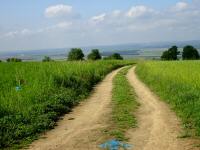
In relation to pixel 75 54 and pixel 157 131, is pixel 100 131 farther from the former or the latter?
pixel 75 54

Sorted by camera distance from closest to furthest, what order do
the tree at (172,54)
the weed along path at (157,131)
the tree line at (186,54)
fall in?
1. the weed along path at (157,131)
2. the tree line at (186,54)
3. the tree at (172,54)

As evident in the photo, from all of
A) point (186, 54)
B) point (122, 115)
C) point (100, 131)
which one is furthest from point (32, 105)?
point (186, 54)

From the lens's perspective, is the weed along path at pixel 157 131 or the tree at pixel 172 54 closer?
the weed along path at pixel 157 131

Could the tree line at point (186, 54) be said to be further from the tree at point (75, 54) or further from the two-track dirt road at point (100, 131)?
the two-track dirt road at point (100, 131)

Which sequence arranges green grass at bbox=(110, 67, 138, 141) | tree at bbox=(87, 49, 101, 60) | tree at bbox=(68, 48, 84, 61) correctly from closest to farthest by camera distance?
1. green grass at bbox=(110, 67, 138, 141)
2. tree at bbox=(68, 48, 84, 61)
3. tree at bbox=(87, 49, 101, 60)

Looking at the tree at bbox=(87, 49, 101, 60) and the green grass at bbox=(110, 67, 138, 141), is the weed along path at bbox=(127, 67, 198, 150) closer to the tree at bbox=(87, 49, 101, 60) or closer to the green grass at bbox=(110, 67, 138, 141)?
the green grass at bbox=(110, 67, 138, 141)

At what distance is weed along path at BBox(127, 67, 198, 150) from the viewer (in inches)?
339

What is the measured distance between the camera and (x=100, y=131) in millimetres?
10023

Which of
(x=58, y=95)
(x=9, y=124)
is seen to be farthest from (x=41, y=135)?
(x=58, y=95)

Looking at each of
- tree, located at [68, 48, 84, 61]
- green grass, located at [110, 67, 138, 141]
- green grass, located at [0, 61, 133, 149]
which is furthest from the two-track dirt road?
tree, located at [68, 48, 84, 61]

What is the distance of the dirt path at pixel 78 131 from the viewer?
8.66 m

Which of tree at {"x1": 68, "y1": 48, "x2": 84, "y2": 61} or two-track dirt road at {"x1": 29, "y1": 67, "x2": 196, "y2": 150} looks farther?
tree at {"x1": 68, "y1": 48, "x2": 84, "y2": 61}

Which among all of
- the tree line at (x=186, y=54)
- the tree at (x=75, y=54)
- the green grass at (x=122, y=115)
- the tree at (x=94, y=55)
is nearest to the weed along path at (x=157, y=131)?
the green grass at (x=122, y=115)

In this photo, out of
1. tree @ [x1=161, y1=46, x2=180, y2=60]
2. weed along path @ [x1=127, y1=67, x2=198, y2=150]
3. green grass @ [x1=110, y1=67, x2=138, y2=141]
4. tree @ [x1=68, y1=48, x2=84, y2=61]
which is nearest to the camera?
weed along path @ [x1=127, y1=67, x2=198, y2=150]
